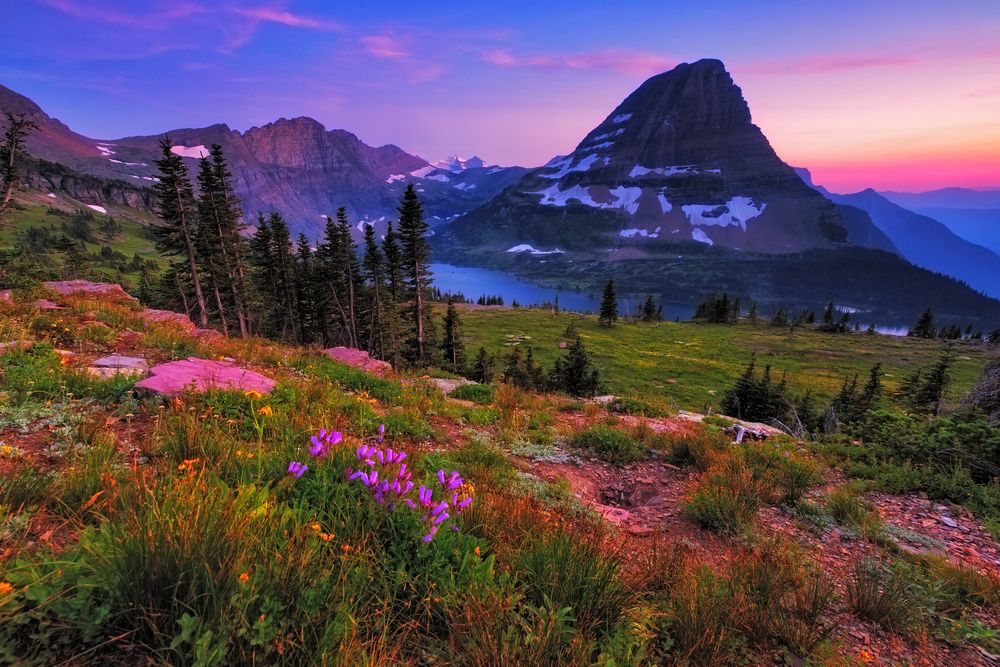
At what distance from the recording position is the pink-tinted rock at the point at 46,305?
9557 millimetres

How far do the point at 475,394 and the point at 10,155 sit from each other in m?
31.3

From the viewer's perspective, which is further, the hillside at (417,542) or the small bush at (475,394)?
the small bush at (475,394)

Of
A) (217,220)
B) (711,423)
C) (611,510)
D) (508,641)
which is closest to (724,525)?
(611,510)

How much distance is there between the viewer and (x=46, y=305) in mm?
10000

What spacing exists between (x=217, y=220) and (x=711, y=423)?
128 feet

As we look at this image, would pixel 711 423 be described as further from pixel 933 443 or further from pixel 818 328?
pixel 818 328

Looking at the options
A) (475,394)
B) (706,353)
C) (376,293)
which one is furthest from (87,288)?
(706,353)

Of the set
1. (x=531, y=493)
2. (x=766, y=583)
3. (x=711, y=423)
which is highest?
(x=766, y=583)

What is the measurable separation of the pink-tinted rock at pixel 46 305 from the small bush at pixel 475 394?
A: 942 centimetres

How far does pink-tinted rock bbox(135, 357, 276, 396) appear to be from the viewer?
4988 mm

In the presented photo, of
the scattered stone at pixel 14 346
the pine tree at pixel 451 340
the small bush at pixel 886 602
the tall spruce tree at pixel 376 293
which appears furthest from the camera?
the pine tree at pixel 451 340

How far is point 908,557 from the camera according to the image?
4520 mm

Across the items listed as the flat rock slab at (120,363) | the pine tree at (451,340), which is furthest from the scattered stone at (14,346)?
the pine tree at (451,340)

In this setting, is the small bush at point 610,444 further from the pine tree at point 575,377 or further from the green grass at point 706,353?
the green grass at point 706,353
